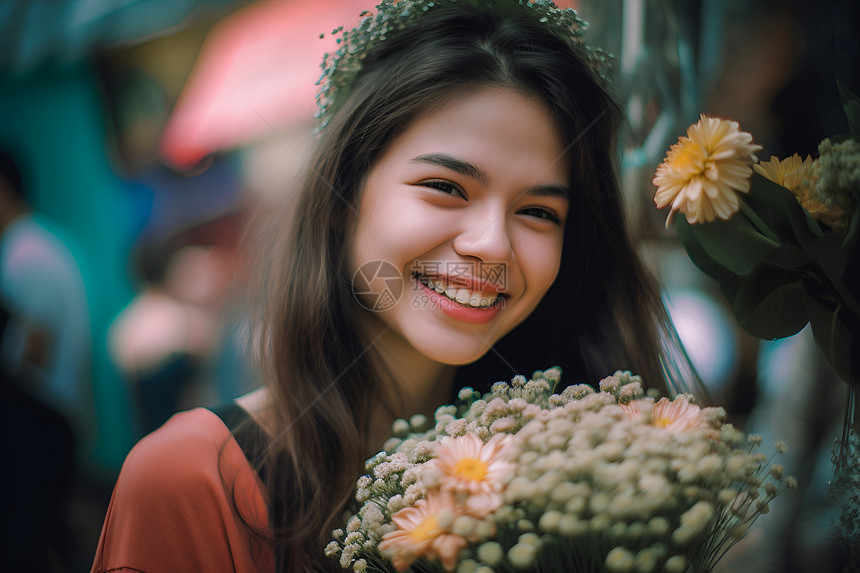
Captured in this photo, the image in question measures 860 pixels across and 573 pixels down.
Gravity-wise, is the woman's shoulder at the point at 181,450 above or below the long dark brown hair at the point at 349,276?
below

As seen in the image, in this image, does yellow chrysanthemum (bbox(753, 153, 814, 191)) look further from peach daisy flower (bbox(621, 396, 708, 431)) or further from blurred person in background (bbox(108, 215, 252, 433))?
blurred person in background (bbox(108, 215, 252, 433))

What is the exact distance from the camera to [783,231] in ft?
2.10

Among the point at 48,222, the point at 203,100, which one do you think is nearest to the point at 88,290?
the point at 48,222

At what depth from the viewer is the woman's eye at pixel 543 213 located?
2.57 feet

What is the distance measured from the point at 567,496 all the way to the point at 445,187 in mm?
398

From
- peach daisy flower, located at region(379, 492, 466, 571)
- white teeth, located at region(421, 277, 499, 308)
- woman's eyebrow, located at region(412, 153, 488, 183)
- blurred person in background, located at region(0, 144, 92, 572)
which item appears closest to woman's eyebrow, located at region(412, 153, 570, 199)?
woman's eyebrow, located at region(412, 153, 488, 183)

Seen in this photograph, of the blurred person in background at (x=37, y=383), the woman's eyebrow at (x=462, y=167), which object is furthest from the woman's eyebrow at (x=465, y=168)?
the blurred person in background at (x=37, y=383)

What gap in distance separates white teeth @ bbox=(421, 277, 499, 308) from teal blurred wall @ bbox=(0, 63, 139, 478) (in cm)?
42

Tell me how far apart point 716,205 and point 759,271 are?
0.10 metres

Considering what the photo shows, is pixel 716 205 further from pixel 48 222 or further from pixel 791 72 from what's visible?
pixel 48 222

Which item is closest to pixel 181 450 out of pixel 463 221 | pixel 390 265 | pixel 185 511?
pixel 185 511

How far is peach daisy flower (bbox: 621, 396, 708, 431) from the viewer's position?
0.60m

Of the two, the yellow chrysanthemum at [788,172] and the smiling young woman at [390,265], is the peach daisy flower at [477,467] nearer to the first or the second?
the smiling young woman at [390,265]

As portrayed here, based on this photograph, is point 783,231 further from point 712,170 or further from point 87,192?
point 87,192
